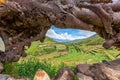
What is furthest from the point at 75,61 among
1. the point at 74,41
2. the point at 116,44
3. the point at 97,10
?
the point at 97,10

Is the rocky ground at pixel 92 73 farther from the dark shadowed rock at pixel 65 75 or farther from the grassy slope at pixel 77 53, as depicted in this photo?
the grassy slope at pixel 77 53

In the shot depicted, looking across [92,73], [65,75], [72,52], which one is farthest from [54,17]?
[72,52]

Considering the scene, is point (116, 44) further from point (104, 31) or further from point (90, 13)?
point (90, 13)

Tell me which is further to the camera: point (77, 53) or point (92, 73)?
point (77, 53)

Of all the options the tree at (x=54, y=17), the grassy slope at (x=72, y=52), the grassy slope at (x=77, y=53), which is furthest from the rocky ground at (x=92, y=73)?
the grassy slope at (x=77, y=53)

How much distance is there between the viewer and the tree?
5348mm

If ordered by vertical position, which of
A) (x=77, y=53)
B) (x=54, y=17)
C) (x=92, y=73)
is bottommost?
(x=77, y=53)

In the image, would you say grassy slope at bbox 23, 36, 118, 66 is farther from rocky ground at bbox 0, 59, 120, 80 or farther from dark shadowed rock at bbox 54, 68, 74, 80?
dark shadowed rock at bbox 54, 68, 74, 80

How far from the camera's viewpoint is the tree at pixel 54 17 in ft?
17.5

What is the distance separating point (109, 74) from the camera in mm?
5441

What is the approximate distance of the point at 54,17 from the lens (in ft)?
17.6

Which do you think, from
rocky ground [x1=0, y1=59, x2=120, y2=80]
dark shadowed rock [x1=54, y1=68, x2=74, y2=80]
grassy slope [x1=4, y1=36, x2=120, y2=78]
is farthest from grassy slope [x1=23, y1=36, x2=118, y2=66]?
dark shadowed rock [x1=54, y1=68, x2=74, y2=80]

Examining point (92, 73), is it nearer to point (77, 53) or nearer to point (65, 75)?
point (65, 75)

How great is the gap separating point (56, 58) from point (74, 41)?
1530mm
